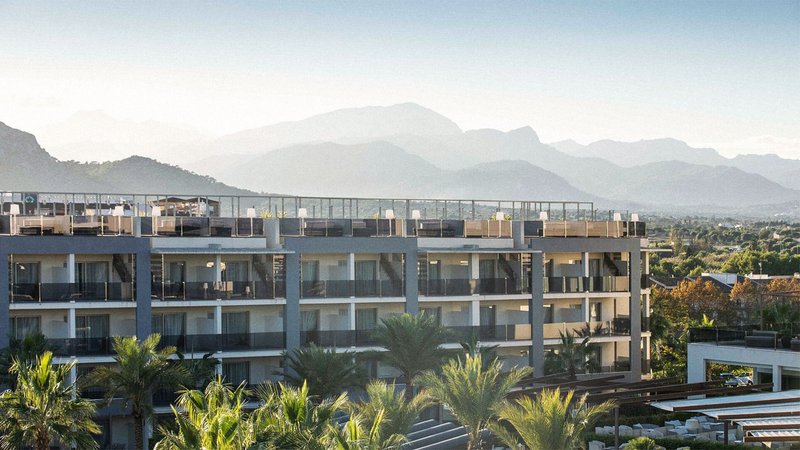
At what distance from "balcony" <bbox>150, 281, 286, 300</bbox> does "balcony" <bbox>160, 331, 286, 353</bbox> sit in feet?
4.91

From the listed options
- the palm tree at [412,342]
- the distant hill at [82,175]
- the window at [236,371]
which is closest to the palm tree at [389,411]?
the palm tree at [412,342]

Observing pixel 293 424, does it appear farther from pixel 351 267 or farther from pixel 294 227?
pixel 294 227

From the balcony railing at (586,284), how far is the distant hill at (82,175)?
120026 mm

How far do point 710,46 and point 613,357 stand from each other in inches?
866

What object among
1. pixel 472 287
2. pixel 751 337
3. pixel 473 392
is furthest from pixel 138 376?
pixel 751 337

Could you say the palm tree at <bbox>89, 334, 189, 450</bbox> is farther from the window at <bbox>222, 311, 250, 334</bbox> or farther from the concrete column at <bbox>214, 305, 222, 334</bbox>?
the window at <bbox>222, 311, 250, 334</bbox>

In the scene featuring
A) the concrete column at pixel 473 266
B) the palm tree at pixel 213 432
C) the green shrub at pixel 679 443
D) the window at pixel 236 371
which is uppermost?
the concrete column at pixel 473 266

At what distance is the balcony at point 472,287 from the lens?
4950 cm

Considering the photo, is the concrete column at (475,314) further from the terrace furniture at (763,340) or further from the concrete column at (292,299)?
the terrace furniture at (763,340)

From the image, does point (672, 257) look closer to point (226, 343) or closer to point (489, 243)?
point (489, 243)

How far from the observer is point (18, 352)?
1495 inches

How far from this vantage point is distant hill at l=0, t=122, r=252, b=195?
170m

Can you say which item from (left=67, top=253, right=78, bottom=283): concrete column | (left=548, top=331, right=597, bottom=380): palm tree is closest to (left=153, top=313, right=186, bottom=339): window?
(left=67, top=253, right=78, bottom=283): concrete column

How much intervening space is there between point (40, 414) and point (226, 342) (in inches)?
586
